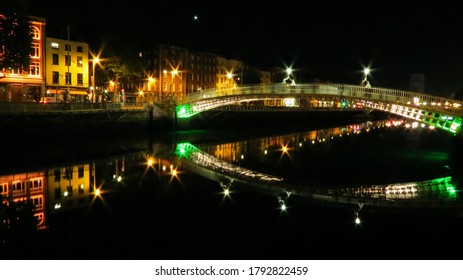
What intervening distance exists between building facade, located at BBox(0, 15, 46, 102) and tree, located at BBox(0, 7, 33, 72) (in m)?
3.26

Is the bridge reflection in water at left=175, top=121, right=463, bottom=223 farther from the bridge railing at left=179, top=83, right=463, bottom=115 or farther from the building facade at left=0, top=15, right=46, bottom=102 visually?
the building facade at left=0, top=15, right=46, bottom=102

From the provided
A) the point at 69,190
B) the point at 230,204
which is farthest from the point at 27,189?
the point at 230,204

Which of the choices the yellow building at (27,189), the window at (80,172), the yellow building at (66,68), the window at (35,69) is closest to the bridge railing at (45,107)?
the window at (80,172)

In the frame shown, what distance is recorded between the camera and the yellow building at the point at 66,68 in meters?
36.6

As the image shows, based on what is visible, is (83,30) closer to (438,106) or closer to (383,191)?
(438,106)

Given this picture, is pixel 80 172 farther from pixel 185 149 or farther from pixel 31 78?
pixel 31 78

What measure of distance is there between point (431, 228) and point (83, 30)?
40.2 metres

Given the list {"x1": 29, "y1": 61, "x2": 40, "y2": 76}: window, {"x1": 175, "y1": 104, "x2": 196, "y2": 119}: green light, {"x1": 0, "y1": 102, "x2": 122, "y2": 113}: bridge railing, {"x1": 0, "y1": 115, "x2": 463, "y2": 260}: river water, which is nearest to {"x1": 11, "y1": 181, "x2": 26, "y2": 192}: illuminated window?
{"x1": 0, "y1": 115, "x2": 463, "y2": 260}: river water

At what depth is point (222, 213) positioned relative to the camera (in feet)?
34.8

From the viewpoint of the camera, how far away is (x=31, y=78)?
34.0 metres

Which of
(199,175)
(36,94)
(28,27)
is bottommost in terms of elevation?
(199,175)

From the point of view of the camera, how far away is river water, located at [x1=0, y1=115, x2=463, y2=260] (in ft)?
26.6

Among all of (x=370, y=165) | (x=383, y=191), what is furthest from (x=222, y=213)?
(x=370, y=165)

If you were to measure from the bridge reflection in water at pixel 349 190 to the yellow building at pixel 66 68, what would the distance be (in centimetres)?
2335
